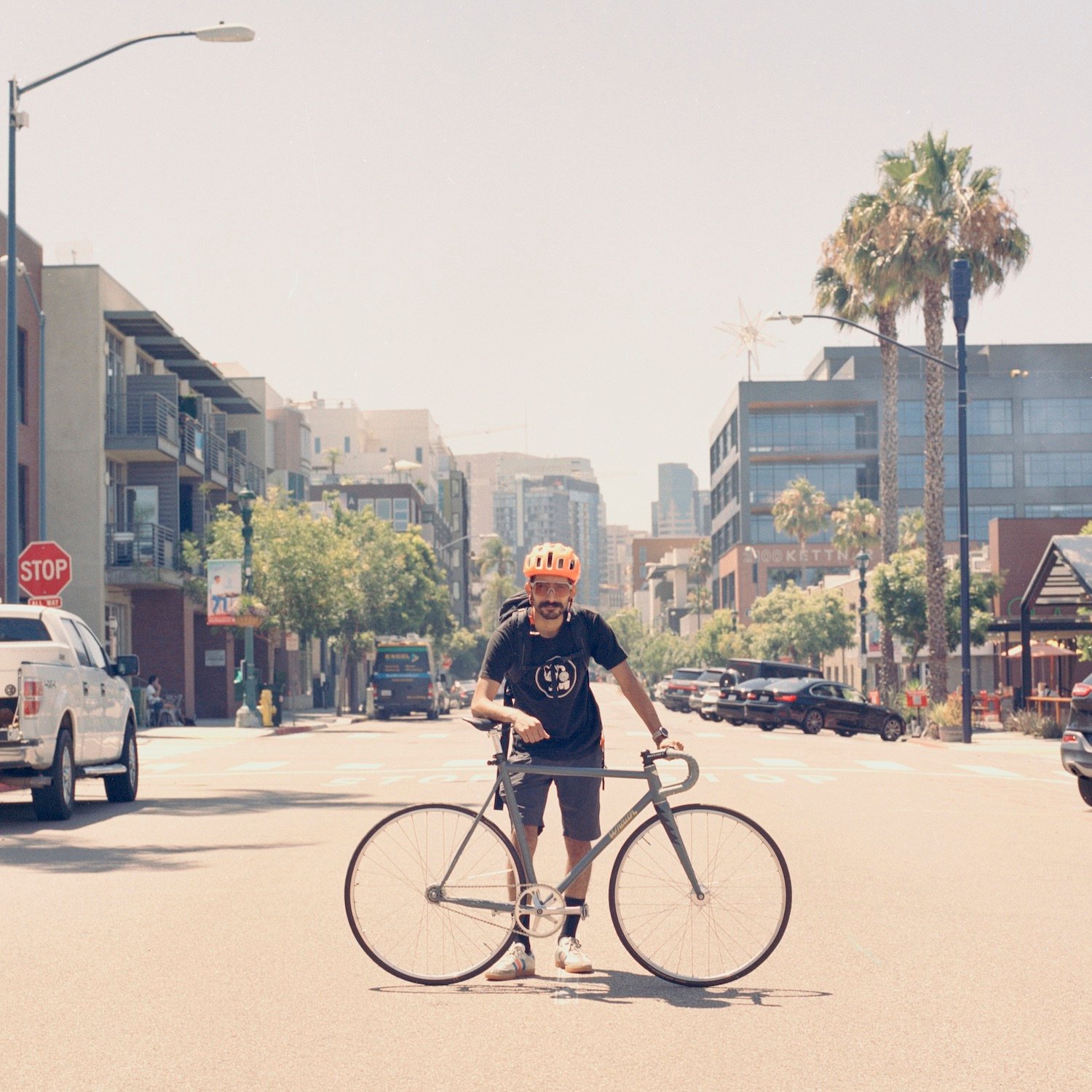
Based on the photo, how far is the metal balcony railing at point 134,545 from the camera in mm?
48969

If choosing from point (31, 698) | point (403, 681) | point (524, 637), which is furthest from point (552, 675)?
point (403, 681)

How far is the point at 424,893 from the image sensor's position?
23.9ft

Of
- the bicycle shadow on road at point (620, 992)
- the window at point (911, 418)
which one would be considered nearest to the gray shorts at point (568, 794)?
the bicycle shadow on road at point (620, 992)

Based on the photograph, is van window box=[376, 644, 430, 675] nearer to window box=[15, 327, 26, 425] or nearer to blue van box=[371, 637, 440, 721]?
blue van box=[371, 637, 440, 721]

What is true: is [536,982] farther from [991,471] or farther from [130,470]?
[991,471]

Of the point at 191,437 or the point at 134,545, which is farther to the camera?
the point at 191,437

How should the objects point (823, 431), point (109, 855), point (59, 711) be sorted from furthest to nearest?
point (823, 431)
point (59, 711)
point (109, 855)

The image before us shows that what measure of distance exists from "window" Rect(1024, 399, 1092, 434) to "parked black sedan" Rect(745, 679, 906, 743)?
77.0m

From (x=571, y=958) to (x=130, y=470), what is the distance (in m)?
47.1

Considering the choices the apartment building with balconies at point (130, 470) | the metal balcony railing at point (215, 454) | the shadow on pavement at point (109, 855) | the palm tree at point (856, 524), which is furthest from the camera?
the palm tree at point (856, 524)

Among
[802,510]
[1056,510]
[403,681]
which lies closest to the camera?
[403,681]

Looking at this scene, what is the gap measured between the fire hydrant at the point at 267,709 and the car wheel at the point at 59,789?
101 ft

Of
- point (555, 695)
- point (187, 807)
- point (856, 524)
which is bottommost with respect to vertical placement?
point (187, 807)

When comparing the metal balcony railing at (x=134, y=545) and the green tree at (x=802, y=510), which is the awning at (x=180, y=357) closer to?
the metal balcony railing at (x=134, y=545)
